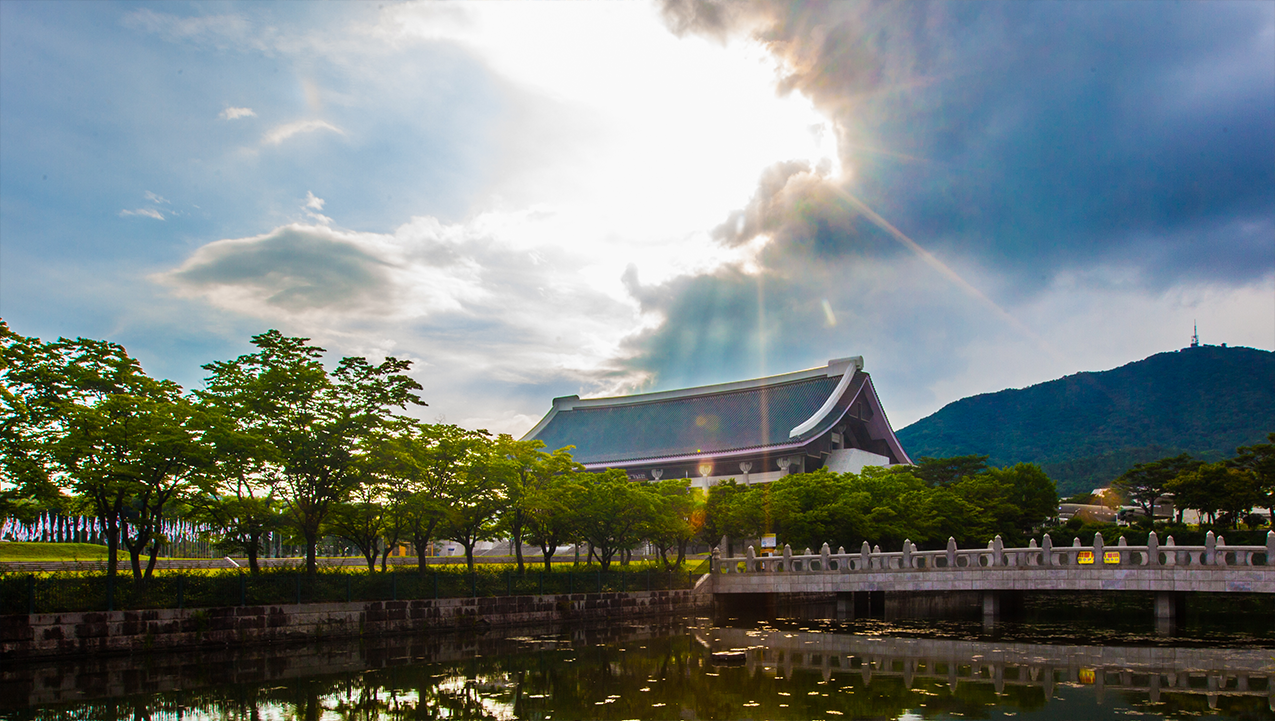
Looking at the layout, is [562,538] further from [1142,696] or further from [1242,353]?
[1242,353]

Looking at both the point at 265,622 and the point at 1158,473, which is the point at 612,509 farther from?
the point at 1158,473

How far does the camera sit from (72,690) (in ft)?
49.1

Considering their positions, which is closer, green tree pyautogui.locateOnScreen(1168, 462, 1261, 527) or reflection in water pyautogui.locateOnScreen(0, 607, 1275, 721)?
reflection in water pyautogui.locateOnScreen(0, 607, 1275, 721)

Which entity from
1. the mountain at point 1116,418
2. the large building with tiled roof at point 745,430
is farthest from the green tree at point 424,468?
the mountain at point 1116,418

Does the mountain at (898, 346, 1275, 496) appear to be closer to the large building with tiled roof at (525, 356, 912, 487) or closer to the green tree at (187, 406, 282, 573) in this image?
the large building with tiled roof at (525, 356, 912, 487)

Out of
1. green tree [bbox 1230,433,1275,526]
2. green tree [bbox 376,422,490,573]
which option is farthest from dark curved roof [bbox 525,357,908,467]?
green tree [bbox 376,422,490,573]

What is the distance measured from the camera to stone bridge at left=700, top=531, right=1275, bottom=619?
2662cm

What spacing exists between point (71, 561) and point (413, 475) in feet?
43.0

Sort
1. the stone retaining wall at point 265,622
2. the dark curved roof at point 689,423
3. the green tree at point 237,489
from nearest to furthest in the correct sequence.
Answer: the stone retaining wall at point 265,622, the green tree at point 237,489, the dark curved roof at point 689,423

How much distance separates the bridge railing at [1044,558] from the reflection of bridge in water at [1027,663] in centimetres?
619

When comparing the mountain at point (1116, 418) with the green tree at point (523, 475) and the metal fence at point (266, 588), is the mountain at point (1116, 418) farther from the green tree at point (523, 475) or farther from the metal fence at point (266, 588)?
the metal fence at point (266, 588)

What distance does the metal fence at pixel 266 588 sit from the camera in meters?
18.9

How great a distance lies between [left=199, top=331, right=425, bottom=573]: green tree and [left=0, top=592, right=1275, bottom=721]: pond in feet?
14.1

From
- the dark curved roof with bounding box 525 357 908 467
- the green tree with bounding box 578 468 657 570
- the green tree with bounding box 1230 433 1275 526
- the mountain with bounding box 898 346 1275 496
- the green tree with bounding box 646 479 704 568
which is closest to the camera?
the green tree with bounding box 578 468 657 570
